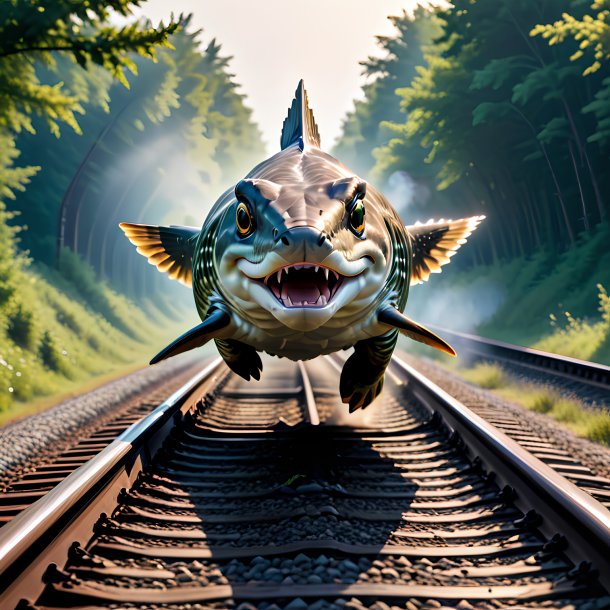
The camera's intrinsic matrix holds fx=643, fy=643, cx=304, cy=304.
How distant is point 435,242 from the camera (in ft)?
19.5

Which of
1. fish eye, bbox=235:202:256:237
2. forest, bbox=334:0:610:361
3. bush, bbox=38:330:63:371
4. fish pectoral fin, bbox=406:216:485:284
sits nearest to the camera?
fish eye, bbox=235:202:256:237

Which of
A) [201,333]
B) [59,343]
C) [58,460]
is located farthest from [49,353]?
[201,333]

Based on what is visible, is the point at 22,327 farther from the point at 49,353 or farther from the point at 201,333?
the point at 201,333

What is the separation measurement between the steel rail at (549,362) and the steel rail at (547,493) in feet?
13.6

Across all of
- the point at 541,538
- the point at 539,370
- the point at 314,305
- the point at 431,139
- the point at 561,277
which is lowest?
the point at 541,538

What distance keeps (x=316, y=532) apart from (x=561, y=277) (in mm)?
17488

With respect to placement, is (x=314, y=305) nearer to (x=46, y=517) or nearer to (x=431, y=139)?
(x=46, y=517)

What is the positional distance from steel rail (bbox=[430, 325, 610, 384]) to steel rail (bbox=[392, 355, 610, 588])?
4.15 metres

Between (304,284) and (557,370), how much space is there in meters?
8.04

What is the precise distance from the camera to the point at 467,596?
9.05ft

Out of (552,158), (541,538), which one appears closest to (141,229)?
(541,538)

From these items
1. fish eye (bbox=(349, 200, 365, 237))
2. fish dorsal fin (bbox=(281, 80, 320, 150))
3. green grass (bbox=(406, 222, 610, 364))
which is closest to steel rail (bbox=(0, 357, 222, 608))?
fish eye (bbox=(349, 200, 365, 237))

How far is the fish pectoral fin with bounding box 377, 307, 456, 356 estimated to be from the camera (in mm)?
3557

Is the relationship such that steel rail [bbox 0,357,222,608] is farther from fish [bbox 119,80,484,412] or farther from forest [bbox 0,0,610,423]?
forest [bbox 0,0,610,423]
